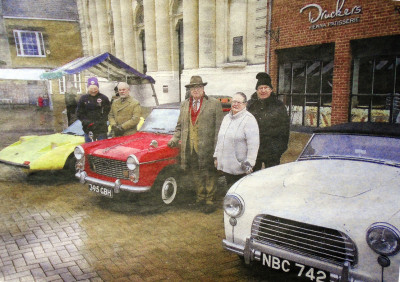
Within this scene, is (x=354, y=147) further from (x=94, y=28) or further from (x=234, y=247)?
(x=94, y=28)

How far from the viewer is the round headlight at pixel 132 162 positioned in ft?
12.1

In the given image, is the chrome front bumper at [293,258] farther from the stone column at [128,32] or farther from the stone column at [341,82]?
the stone column at [128,32]

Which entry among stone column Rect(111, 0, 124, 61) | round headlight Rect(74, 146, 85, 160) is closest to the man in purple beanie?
round headlight Rect(74, 146, 85, 160)

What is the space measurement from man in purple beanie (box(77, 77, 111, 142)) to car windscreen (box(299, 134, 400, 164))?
3.79 meters

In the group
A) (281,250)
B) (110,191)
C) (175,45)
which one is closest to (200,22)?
(175,45)

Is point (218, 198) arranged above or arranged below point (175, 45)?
below

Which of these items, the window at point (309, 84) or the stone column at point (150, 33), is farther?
the stone column at point (150, 33)

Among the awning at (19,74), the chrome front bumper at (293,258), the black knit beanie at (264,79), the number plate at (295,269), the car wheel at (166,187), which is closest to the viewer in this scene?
the chrome front bumper at (293,258)

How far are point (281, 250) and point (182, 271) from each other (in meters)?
0.95

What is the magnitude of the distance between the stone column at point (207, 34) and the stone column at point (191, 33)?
1.12ft

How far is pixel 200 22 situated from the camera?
6.75 metres

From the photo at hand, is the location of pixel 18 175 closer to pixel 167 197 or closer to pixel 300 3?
pixel 167 197

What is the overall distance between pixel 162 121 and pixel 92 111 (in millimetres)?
1479

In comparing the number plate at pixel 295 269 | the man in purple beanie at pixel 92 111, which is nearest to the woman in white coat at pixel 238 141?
the number plate at pixel 295 269
